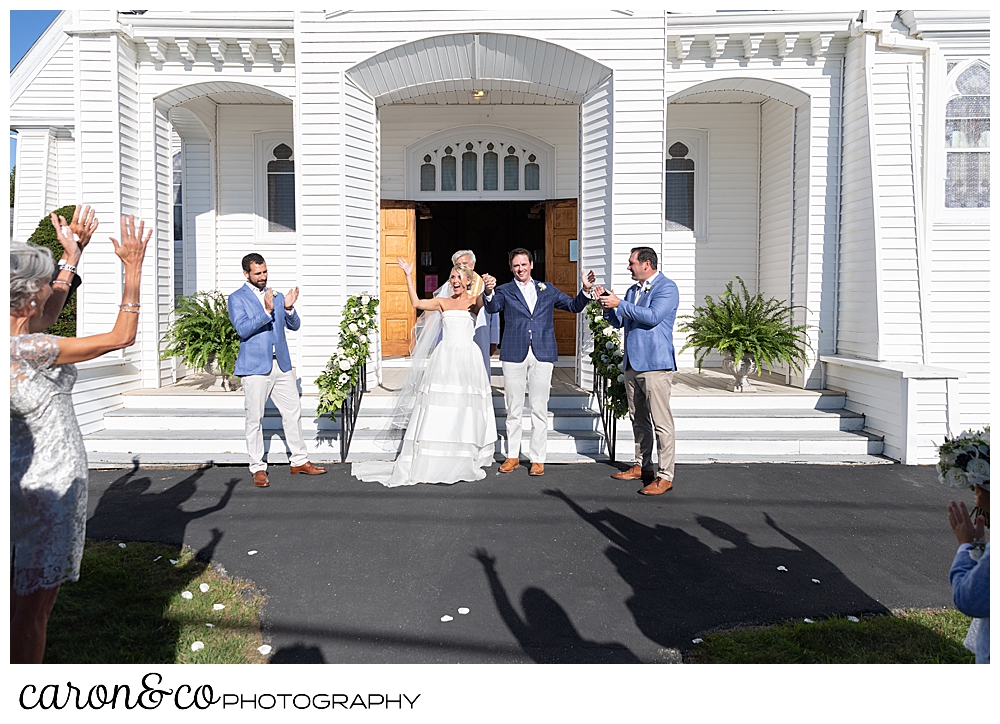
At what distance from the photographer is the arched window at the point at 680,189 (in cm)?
1026

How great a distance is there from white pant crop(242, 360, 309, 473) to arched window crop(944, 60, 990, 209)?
7519mm

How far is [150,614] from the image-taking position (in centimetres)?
364

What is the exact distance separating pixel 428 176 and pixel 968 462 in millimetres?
9112

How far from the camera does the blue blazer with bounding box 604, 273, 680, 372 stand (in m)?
5.68

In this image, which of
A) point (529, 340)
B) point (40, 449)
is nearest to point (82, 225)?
point (40, 449)

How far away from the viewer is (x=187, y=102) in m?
9.09

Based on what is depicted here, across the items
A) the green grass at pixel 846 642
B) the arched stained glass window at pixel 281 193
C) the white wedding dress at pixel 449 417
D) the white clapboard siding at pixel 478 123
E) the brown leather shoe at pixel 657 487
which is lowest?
the green grass at pixel 846 642

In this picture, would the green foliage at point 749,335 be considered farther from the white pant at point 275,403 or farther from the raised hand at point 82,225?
the raised hand at point 82,225

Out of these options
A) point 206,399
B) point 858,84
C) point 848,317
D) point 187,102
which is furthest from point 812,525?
point 187,102

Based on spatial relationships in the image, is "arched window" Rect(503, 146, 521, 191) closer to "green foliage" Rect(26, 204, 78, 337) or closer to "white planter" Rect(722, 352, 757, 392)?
"white planter" Rect(722, 352, 757, 392)

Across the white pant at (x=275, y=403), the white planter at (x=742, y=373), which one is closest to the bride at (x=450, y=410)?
the white pant at (x=275, y=403)

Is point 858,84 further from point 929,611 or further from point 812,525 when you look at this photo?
point 929,611

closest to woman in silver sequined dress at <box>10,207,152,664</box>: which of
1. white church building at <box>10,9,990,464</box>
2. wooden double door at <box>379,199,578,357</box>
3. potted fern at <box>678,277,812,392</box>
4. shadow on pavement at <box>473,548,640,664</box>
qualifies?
shadow on pavement at <box>473,548,640,664</box>
